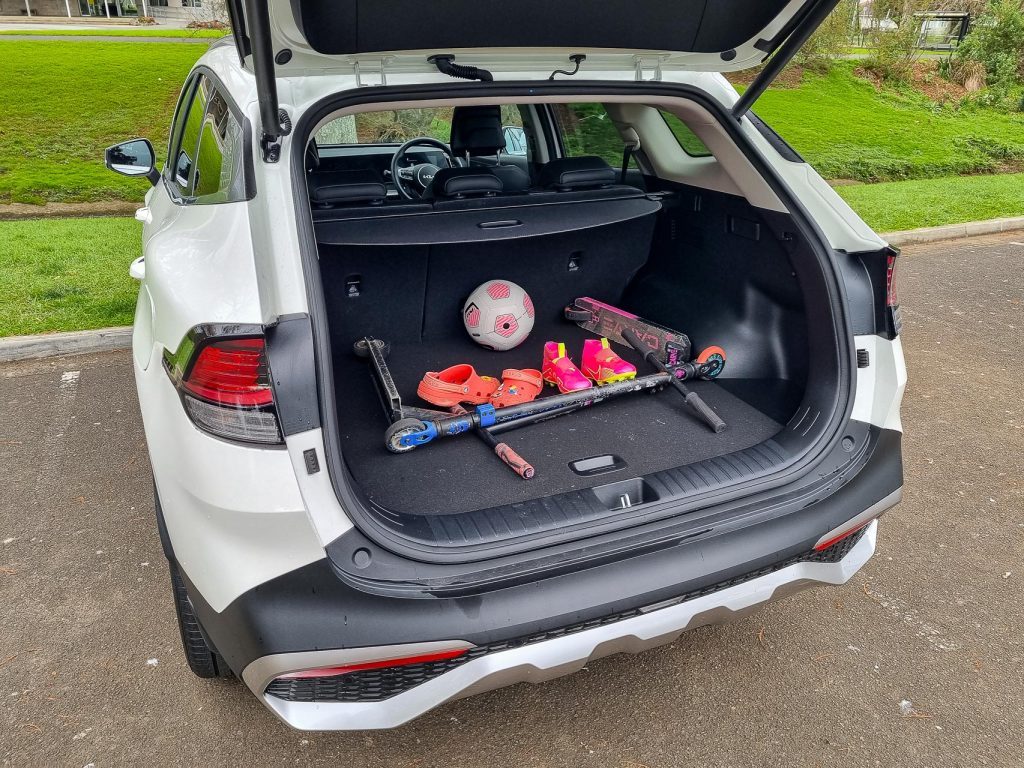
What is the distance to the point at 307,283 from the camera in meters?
1.63

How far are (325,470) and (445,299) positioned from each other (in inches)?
73.9

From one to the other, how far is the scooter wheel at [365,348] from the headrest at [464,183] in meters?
0.67

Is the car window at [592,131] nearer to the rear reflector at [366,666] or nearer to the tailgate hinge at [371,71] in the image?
the tailgate hinge at [371,71]

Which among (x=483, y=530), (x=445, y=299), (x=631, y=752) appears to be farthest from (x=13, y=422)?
(x=631, y=752)

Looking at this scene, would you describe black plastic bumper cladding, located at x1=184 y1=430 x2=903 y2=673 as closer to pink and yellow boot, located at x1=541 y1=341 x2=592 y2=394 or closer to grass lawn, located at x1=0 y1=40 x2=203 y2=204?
pink and yellow boot, located at x1=541 y1=341 x2=592 y2=394

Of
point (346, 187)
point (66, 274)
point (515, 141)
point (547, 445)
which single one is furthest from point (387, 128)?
point (66, 274)

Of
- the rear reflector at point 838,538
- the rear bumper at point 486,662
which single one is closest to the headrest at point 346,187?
the rear bumper at point 486,662

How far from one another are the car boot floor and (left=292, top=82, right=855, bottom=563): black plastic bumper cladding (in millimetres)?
240

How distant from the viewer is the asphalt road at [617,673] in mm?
1974

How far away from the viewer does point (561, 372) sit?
9.24 ft

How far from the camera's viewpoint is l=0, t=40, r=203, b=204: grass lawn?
8.04 meters

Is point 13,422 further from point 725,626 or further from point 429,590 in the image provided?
point 725,626

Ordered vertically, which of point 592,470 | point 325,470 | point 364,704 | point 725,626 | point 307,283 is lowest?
point 725,626

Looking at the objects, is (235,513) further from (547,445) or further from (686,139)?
(686,139)
